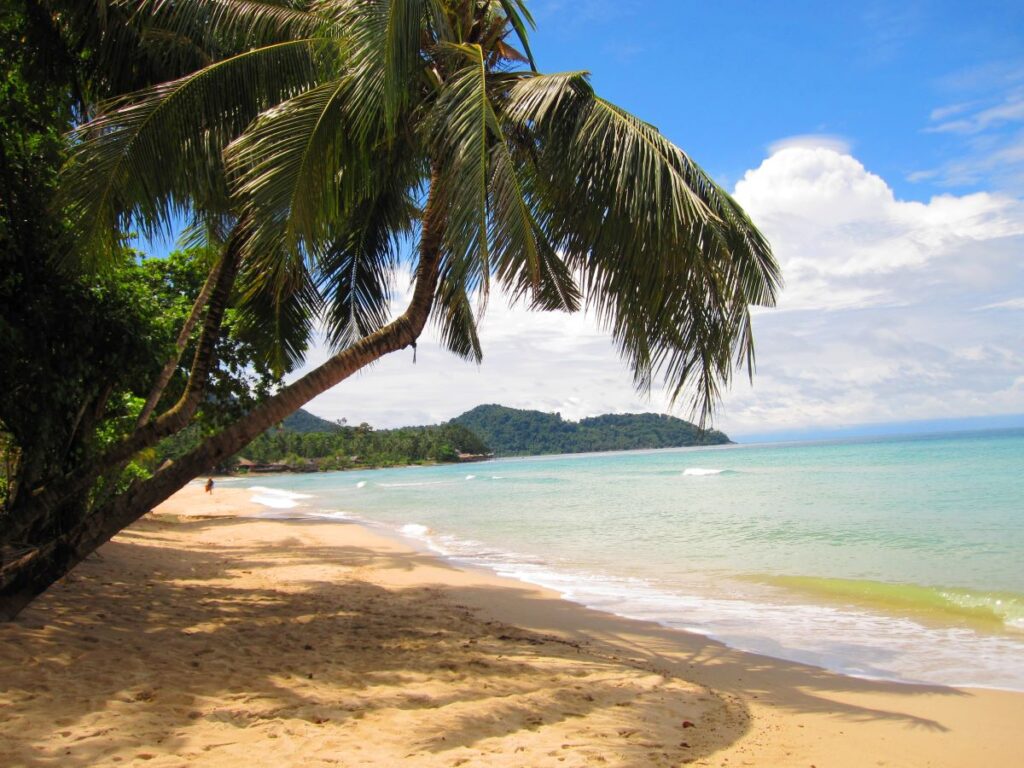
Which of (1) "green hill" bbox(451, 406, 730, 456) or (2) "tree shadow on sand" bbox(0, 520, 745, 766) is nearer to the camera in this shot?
(2) "tree shadow on sand" bbox(0, 520, 745, 766)

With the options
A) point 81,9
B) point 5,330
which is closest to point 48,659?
point 5,330

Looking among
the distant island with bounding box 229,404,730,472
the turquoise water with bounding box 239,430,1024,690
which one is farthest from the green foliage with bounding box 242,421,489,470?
the turquoise water with bounding box 239,430,1024,690

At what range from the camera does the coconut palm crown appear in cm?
451

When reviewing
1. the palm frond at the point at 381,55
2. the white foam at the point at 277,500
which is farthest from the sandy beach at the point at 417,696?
the white foam at the point at 277,500

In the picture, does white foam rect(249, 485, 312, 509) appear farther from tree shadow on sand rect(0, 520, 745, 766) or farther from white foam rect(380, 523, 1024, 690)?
tree shadow on sand rect(0, 520, 745, 766)

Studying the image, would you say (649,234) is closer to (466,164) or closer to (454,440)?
(466,164)

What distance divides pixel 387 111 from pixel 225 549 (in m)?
10.2

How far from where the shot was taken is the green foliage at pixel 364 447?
8675cm

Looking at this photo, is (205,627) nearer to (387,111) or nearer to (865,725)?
(387,111)

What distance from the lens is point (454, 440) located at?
104375 millimetres

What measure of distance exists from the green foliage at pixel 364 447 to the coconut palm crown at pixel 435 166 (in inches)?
3069

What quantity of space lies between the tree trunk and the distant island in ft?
203

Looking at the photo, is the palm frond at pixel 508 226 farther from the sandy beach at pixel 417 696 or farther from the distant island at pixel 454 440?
the distant island at pixel 454 440

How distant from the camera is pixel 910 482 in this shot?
26109mm
